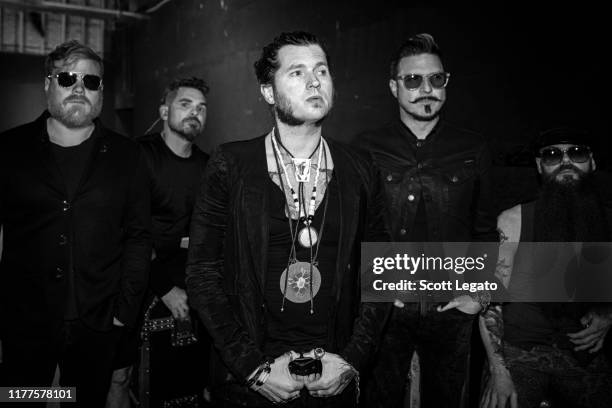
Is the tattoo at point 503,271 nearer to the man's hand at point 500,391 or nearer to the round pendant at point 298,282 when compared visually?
the man's hand at point 500,391

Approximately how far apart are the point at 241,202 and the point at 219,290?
1.28ft

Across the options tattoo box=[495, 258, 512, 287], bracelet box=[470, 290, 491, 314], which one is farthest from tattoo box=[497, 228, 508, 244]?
bracelet box=[470, 290, 491, 314]

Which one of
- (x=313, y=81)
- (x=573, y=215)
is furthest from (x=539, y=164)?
(x=313, y=81)

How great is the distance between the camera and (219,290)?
83.7 inches

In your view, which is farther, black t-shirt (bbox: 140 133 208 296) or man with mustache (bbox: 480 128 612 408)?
black t-shirt (bbox: 140 133 208 296)

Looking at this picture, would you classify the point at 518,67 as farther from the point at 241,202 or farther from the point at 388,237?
the point at 241,202

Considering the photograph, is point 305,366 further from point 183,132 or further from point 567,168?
point 183,132

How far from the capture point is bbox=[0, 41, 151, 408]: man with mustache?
255 cm

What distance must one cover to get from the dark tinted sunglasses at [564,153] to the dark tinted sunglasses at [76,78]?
2.67 m

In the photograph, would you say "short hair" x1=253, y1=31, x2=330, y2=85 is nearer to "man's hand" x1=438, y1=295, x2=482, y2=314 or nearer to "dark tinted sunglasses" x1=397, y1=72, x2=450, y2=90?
"dark tinted sunglasses" x1=397, y1=72, x2=450, y2=90

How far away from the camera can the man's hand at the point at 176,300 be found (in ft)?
11.5

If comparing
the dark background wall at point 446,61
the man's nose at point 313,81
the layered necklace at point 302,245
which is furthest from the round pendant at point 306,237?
the dark background wall at point 446,61

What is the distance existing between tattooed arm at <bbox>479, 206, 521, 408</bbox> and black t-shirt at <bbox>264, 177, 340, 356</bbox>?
1199mm

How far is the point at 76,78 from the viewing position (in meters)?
2.81
